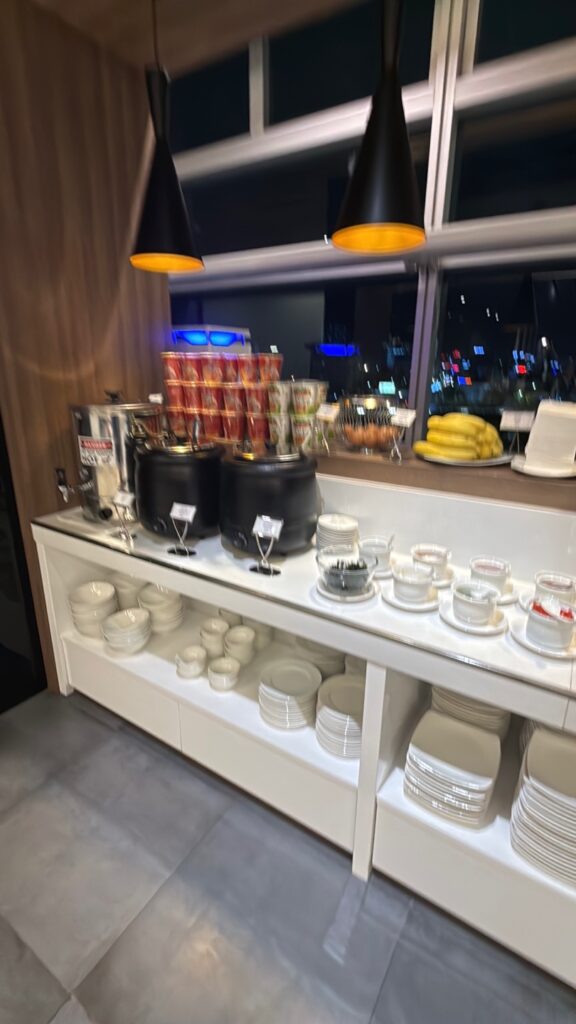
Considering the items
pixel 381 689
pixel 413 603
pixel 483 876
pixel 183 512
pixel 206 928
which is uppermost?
pixel 183 512

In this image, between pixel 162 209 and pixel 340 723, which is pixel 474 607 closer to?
pixel 340 723

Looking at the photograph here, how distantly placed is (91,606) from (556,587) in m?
1.42

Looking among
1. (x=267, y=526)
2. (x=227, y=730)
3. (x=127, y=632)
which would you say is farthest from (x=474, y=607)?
(x=127, y=632)

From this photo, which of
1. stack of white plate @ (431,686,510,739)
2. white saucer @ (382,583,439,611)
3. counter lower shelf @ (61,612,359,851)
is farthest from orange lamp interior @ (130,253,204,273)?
stack of white plate @ (431,686,510,739)

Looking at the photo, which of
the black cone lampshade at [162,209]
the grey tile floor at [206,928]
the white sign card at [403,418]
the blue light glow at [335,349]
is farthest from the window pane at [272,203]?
the grey tile floor at [206,928]

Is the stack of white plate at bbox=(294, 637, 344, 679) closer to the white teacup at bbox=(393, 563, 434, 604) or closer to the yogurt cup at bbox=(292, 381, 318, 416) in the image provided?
the white teacup at bbox=(393, 563, 434, 604)

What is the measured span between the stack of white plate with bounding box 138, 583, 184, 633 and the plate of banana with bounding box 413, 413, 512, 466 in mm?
Result: 990

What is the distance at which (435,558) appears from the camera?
1205 mm

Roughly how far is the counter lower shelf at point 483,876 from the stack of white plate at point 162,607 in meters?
0.89

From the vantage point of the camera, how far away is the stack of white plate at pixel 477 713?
3.92 feet

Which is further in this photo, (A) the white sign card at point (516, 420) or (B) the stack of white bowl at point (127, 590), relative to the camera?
(B) the stack of white bowl at point (127, 590)

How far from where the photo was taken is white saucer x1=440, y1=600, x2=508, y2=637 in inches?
38.1

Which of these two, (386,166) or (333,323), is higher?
(386,166)

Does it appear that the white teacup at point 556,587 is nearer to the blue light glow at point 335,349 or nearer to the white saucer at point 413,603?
the white saucer at point 413,603
